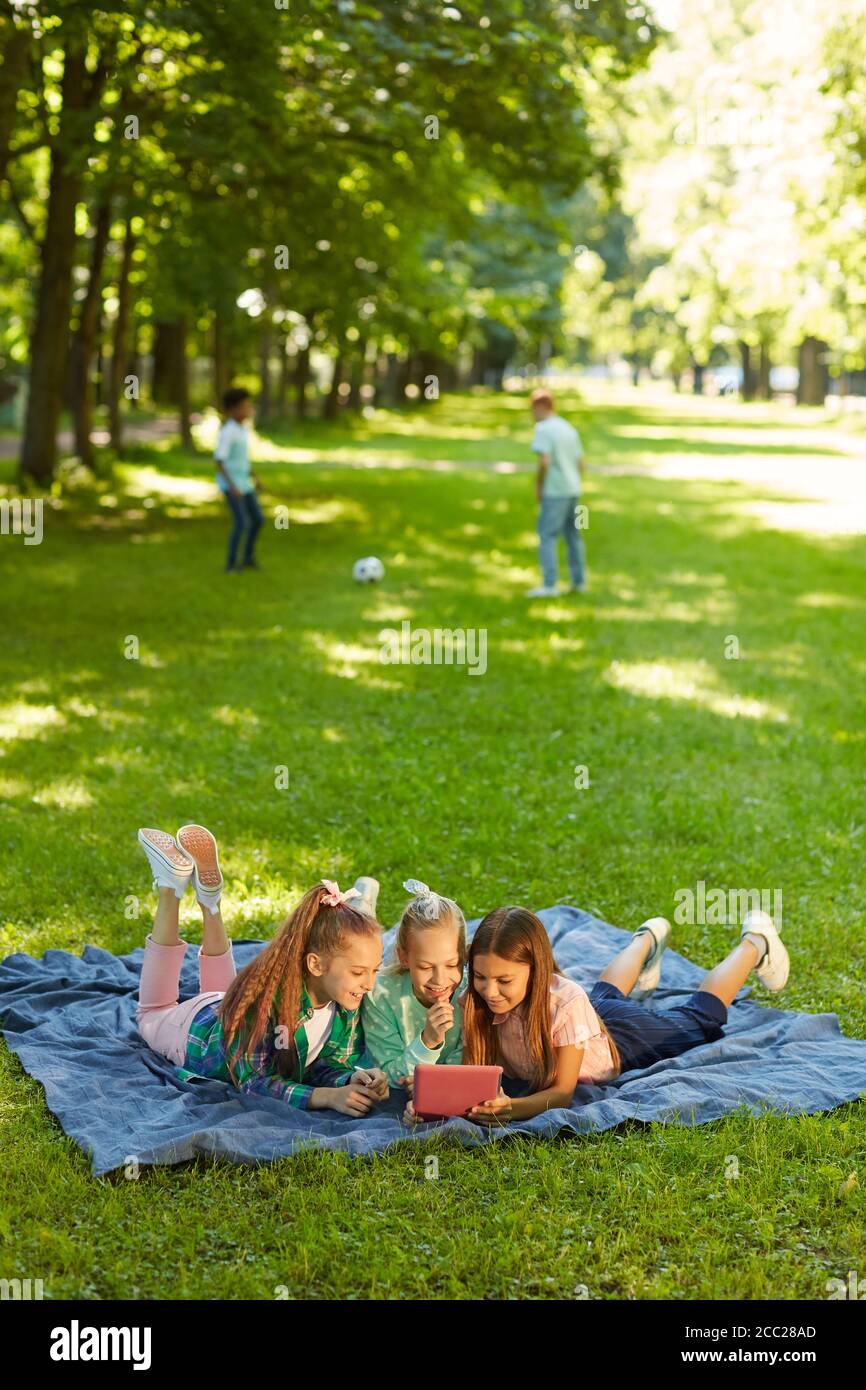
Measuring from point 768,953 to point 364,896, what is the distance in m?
1.71

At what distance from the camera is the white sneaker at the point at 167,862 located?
18.0ft

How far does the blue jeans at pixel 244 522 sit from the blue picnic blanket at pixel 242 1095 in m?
10.3

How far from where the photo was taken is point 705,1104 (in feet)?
17.2

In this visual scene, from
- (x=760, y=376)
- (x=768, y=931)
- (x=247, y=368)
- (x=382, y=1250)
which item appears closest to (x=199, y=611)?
(x=768, y=931)

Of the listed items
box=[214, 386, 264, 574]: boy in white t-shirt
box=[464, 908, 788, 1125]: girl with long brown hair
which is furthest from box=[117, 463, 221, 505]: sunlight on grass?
box=[464, 908, 788, 1125]: girl with long brown hair

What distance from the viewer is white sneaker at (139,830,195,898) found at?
18.0ft

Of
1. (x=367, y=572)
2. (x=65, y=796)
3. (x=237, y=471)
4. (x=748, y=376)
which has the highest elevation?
(x=748, y=376)

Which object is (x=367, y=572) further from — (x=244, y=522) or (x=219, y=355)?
(x=219, y=355)

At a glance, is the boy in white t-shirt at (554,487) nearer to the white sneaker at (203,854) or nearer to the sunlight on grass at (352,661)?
the sunlight on grass at (352,661)

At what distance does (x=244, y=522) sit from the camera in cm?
1656

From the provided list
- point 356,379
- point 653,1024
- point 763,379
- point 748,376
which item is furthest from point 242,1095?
point 748,376

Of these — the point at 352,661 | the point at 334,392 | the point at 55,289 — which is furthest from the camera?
the point at 334,392

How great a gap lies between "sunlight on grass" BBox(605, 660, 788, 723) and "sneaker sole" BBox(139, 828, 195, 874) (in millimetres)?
6043

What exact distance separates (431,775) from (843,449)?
29.8 m
